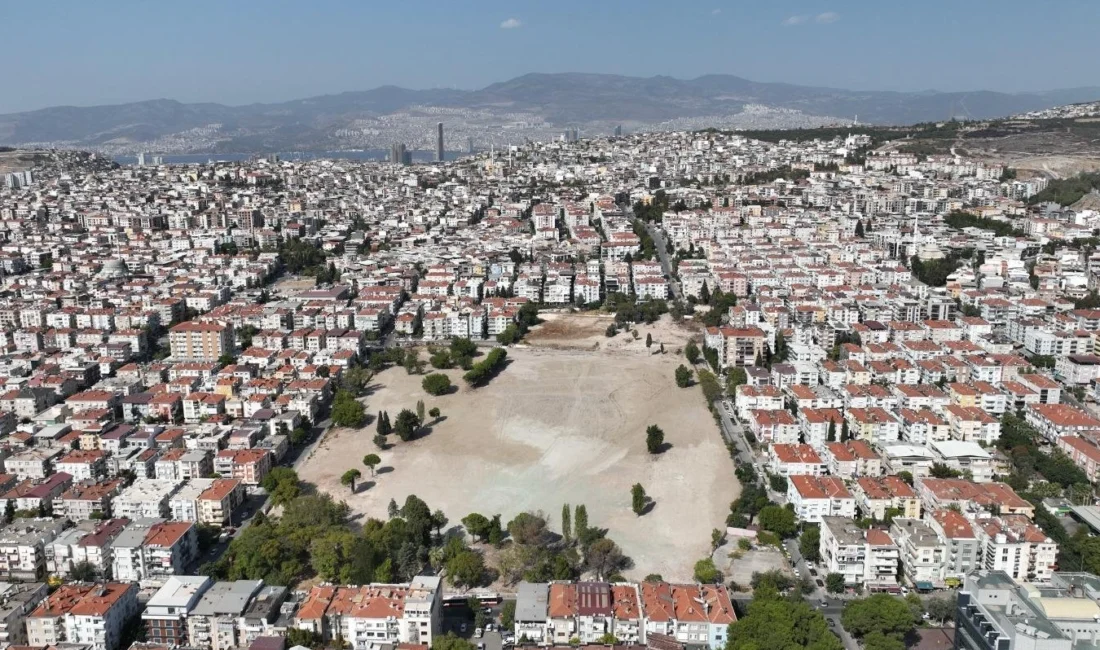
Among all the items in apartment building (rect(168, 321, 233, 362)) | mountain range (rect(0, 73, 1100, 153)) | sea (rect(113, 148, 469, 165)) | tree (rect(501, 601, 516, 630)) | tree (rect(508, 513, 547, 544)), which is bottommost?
tree (rect(501, 601, 516, 630))

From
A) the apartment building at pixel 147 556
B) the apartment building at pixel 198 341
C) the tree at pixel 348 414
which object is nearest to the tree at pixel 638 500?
the tree at pixel 348 414

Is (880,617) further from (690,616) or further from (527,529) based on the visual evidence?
(527,529)

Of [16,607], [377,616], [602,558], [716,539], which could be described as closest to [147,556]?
[16,607]

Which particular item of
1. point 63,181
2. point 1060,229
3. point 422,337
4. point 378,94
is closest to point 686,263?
point 422,337

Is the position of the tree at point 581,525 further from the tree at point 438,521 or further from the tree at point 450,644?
the tree at point 450,644

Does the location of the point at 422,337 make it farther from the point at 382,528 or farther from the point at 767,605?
the point at 767,605

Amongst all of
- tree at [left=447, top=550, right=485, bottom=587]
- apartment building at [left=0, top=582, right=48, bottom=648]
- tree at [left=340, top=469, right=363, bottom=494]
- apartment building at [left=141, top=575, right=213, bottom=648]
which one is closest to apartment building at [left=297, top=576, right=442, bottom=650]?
tree at [left=447, top=550, right=485, bottom=587]

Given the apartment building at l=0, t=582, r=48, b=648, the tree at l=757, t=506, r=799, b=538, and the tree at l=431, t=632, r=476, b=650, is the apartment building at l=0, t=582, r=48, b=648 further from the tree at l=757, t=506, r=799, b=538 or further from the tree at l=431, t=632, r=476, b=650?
the tree at l=757, t=506, r=799, b=538
